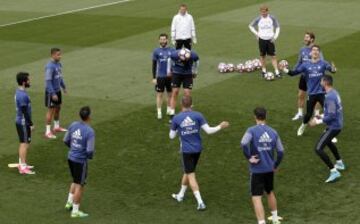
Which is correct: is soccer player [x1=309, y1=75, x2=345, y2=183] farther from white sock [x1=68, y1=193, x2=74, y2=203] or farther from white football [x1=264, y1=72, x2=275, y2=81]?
white football [x1=264, y1=72, x2=275, y2=81]

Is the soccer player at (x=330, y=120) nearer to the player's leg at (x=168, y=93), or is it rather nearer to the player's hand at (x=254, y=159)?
the player's hand at (x=254, y=159)

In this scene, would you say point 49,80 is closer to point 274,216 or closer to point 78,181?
point 78,181

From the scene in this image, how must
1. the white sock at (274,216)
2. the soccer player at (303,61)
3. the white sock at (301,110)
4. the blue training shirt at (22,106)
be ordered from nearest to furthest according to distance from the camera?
1. the white sock at (274,216)
2. the blue training shirt at (22,106)
3. the soccer player at (303,61)
4. the white sock at (301,110)

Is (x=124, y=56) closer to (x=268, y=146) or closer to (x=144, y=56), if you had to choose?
(x=144, y=56)

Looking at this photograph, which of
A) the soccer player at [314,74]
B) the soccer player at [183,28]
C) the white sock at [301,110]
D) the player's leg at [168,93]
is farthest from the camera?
the soccer player at [183,28]

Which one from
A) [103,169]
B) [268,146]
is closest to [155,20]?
[103,169]

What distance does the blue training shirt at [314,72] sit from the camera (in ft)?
59.9

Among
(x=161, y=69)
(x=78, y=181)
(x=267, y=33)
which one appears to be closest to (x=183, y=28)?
(x=267, y=33)

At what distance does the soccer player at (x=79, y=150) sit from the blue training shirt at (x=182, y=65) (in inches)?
236

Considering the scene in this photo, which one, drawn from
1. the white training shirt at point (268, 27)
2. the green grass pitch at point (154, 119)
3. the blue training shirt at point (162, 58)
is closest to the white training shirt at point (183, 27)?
the green grass pitch at point (154, 119)

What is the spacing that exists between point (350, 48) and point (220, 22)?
8343 mm

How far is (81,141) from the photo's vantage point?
563 inches

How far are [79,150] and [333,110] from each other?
5.59 metres

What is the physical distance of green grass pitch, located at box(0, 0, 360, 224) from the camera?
588 inches
